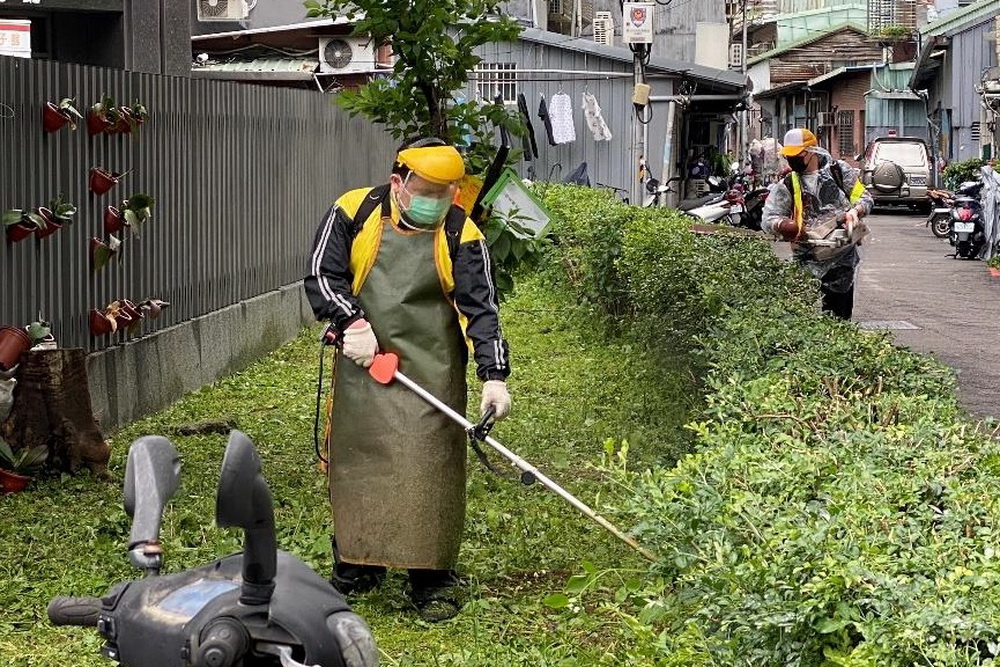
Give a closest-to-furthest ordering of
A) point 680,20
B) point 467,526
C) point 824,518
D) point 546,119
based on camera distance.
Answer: point 824,518, point 467,526, point 546,119, point 680,20

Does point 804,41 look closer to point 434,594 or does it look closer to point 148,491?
point 434,594

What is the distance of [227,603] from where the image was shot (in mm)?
2465

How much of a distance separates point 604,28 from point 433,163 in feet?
124

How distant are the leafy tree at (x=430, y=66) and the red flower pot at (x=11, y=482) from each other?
2415mm

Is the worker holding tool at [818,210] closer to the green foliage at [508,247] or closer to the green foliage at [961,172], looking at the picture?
the green foliage at [508,247]

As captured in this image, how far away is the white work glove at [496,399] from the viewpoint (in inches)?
251

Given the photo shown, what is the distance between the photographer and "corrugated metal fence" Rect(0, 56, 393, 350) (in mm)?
9273

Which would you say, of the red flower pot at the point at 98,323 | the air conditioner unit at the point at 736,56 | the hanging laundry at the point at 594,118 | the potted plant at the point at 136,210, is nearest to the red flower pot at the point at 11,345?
the red flower pot at the point at 98,323

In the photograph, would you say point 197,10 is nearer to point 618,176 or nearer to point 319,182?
point 319,182

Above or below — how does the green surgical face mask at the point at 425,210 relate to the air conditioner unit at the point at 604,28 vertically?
below

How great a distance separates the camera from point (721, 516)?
4.46 meters

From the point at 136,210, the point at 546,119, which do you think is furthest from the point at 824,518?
the point at 546,119

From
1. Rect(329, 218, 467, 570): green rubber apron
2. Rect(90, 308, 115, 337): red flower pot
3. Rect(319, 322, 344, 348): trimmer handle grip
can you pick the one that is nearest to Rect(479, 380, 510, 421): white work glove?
Rect(329, 218, 467, 570): green rubber apron

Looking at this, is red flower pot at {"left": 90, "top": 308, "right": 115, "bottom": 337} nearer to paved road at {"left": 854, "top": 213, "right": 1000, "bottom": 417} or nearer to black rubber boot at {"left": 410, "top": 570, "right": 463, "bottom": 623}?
black rubber boot at {"left": 410, "top": 570, "right": 463, "bottom": 623}
